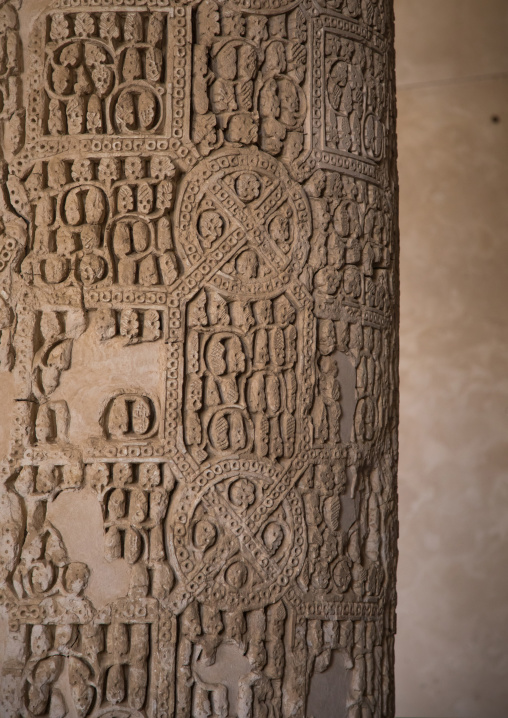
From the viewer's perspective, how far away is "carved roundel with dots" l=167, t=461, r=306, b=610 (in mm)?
2520

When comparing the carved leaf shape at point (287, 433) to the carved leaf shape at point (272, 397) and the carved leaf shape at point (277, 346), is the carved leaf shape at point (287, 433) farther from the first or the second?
the carved leaf shape at point (277, 346)

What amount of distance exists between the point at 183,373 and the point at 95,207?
56 centimetres

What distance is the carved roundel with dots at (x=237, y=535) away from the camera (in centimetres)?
252

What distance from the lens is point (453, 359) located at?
6.68m

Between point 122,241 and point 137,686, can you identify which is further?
point 122,241

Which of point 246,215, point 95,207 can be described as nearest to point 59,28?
point 95,207

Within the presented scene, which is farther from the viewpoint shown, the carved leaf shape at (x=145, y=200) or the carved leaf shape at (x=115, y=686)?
the carved leaf shape at (x=145, y=200)

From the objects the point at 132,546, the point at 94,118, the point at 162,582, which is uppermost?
the point at 94,118

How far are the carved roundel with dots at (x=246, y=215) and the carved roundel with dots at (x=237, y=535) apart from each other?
59 cm

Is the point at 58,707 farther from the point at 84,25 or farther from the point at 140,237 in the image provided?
the point at 84,25

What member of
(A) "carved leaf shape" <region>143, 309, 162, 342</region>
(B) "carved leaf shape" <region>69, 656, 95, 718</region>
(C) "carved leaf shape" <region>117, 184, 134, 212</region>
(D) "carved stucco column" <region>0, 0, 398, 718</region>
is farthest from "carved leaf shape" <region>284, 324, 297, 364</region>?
(B) "carved leaf shape" <region>69, 656, 95, 718</region>

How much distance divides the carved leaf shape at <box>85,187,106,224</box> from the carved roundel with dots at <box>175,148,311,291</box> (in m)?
0.22

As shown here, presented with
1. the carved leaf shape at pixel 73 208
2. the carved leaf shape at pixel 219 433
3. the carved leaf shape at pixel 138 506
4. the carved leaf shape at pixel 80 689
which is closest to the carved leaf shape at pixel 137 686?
the carved leaf shape at pixel 80 689

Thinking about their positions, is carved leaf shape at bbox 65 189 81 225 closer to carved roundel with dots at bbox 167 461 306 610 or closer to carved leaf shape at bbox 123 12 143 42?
carved leaf shape at bbox 123 12 143 42
